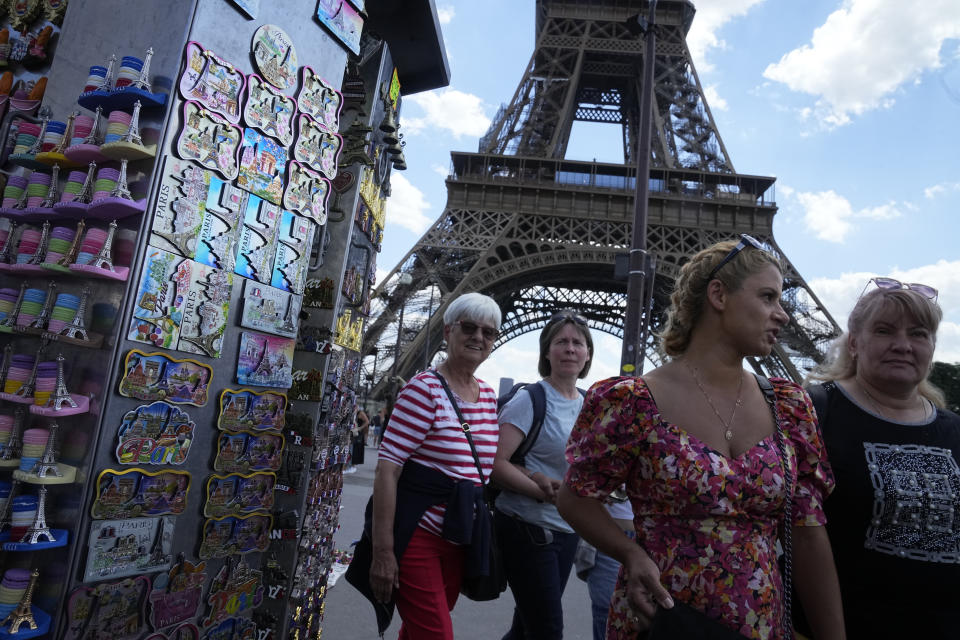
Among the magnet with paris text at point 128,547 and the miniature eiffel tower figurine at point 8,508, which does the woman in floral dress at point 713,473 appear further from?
the miniature eiffel tower figurine at point 8,508

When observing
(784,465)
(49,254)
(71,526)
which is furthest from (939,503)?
(49,254)

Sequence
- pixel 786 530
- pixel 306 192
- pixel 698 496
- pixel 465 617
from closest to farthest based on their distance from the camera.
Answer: pixel 698 496
pixel 786 530
pixel 306 192
pixel 465 617

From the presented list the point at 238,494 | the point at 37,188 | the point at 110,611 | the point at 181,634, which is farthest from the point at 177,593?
the point at 37,188

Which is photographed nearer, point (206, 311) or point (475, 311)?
point (475, 311)

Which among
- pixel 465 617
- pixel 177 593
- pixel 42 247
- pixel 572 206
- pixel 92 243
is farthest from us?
pixel 572 206

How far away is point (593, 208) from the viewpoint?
2395cm

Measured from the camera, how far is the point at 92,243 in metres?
2.27

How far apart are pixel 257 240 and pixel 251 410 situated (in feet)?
2.76

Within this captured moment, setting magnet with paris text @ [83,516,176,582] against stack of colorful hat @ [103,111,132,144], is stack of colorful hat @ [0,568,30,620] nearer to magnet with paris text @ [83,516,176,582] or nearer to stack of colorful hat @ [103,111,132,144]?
magnet with paris text @ [83,516,176,582]

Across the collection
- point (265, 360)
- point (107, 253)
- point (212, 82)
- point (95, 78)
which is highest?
point (212, 82)

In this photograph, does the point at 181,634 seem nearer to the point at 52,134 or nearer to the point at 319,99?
the point at 52,134

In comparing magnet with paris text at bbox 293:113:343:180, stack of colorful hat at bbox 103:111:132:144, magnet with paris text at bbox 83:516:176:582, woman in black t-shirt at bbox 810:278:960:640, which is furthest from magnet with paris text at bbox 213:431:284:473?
woman in black t-shirt at bbox 810:278:960:640

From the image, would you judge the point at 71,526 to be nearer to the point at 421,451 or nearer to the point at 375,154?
the point at 421,451

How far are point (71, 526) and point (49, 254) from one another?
1068 mm
